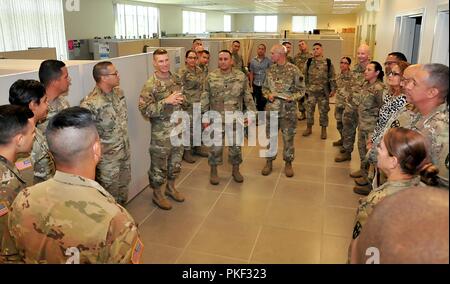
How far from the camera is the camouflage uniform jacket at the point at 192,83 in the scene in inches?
187

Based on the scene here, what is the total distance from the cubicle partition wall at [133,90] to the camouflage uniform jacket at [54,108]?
27cm

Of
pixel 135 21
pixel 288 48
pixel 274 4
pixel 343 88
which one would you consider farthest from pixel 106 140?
pixel 274 4

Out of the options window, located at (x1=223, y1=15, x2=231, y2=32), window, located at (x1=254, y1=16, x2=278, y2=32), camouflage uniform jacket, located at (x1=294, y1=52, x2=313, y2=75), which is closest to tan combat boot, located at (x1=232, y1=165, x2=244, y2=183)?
camouflage uniform jacket, located at (x1=294, y1=52, x2=313, y2=75)

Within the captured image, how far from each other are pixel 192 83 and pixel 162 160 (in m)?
1.64

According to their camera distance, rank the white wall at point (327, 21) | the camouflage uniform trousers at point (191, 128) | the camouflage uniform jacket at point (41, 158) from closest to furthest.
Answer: the camouflage uniform jacket at point (41, 158) → the camouflage uniform trousers at point (191, 128) → the white wall at point (327, 21)

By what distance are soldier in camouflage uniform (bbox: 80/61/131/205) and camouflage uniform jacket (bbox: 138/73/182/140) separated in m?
0.28

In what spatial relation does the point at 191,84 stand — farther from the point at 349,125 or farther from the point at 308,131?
the point at 308,131

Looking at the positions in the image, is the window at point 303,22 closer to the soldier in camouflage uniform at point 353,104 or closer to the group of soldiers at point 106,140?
the group of soldiers at point 106,140

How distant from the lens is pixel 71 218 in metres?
1.18

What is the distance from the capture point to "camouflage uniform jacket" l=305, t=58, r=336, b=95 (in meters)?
5.73

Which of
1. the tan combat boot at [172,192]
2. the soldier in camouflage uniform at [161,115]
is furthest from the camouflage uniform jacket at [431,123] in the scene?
the tan combat boot at [172,192]

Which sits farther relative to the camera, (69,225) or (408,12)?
(408,12)

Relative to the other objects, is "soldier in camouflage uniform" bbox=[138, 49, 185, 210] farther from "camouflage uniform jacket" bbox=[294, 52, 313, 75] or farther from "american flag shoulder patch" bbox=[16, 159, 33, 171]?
"camouflage uniform jacket" bbox=[294, 52, 313, 75]

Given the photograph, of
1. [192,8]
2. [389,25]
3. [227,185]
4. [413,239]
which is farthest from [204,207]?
[192,8]
